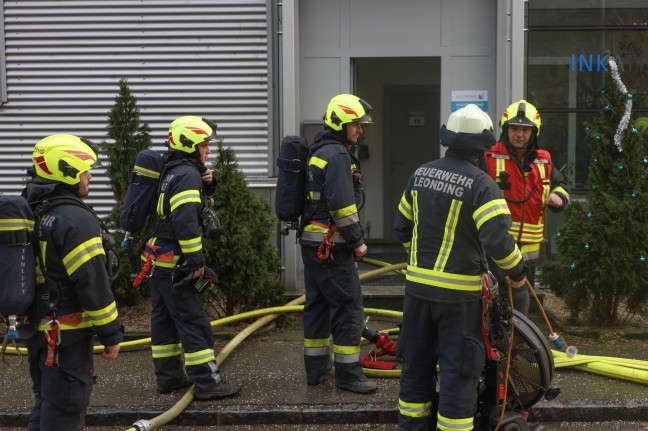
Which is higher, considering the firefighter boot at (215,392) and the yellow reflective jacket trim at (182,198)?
the yellow reflective jacket trim at (182,198)

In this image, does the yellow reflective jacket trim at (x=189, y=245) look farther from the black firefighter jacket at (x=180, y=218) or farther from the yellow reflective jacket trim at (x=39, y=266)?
→ the yellow reflective jacket trim at (x=39, y=266)

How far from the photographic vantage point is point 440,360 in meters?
4.91

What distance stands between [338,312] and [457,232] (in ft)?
5.91

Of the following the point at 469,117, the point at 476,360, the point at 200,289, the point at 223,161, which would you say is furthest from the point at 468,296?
the point at 223,161

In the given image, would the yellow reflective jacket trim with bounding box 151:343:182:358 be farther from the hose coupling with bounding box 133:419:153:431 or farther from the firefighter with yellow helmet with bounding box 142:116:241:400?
the hose coupling with bounding box 133:419:153:431

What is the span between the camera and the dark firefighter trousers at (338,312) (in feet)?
20.8

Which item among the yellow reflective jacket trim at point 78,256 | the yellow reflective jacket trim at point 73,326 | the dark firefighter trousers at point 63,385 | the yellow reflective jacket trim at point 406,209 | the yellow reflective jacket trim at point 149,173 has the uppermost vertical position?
the yellow reflective jacket trim at point 149,173

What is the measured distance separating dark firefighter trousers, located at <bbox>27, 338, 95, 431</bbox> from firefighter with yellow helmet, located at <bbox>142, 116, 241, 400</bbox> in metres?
1.49

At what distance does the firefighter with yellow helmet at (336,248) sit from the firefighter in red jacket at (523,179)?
111 centimetres

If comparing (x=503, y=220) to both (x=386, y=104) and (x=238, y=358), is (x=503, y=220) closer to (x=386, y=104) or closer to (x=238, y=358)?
(x=238, y=358)

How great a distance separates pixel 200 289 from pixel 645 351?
3.81 metres

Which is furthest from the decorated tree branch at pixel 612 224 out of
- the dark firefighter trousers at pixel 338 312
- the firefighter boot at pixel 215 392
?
the firefighter boot at pixel 215 392

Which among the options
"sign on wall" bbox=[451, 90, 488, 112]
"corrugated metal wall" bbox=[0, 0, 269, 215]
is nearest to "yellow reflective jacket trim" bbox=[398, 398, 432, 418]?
"corrugated metal wall" bbox=[0, 0, 269, 215]

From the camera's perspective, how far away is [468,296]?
4.82 m
